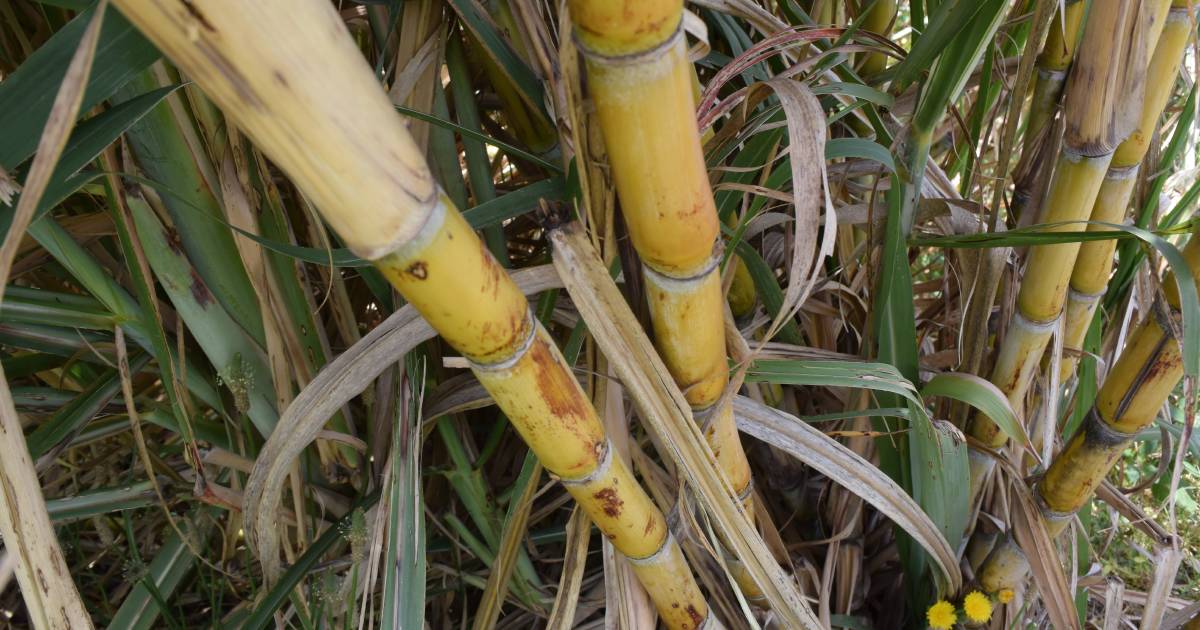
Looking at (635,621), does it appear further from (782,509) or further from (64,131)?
(64,131)

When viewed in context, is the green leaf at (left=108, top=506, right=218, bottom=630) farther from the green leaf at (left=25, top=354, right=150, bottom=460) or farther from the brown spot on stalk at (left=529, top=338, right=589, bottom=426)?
the brown spot on stalk at (left=529, top=338, right=589, bottom=426)

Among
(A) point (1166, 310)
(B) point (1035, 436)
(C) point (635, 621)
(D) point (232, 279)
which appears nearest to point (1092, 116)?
(A) point (1166, 310)

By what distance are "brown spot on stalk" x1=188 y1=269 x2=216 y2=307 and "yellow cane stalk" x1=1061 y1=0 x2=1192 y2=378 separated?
0.61m

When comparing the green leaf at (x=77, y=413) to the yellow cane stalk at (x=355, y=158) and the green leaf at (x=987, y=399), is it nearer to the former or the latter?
the yellow cane stalk at (x=355, y=158)

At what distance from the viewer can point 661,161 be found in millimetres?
322

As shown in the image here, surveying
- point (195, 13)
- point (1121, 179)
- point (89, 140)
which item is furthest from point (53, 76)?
point (1121, 179)

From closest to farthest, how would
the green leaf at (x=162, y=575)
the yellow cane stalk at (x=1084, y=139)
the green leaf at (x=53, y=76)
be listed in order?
the green leaf at (x=53, y=76)
the yellow cane stalk at (x=1084, y=139)
the green leaf at (x=162, y=575)

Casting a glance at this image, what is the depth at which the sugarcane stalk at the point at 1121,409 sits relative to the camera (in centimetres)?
54

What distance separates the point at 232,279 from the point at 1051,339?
0.63m

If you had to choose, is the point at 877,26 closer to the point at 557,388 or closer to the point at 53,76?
the point at 557,388

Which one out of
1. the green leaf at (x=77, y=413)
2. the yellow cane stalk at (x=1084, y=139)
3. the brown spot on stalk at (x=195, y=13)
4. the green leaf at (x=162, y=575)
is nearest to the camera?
the brown spot on stalk at (x=195, y=13)

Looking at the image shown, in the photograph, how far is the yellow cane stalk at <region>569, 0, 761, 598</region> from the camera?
279mm

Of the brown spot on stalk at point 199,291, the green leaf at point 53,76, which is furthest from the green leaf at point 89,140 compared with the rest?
the brown spot on stalk at point 199,291

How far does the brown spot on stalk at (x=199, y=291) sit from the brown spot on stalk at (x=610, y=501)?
0.32m
